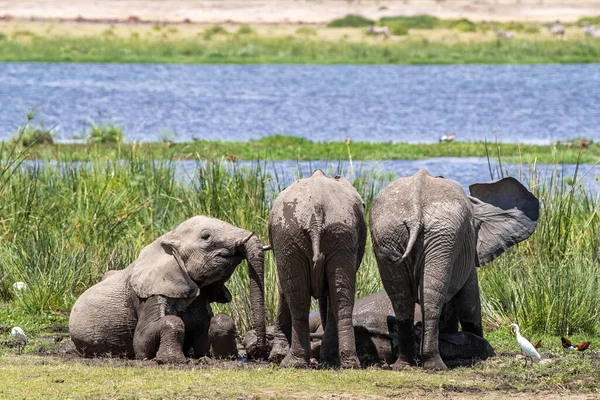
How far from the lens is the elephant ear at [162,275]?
9664 mm

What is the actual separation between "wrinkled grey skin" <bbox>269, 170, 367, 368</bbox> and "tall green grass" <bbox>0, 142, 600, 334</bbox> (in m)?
1.79

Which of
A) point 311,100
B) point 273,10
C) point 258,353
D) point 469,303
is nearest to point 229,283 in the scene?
point 258,353

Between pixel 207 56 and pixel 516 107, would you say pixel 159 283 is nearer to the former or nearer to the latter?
pixel 516 107

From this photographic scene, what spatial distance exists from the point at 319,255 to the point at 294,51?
51123mm

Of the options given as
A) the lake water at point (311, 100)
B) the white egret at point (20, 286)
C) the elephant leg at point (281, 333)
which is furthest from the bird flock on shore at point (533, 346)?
the lake water at point (311, 100)

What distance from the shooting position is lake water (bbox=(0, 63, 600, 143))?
33250mm

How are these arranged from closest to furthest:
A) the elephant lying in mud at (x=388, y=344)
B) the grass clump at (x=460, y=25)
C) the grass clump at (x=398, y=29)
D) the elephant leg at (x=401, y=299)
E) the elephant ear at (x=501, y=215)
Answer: the elephant leg at (x=401, y=299) < the elephant lying in mud at (x=388, y=344) < the elephant ear at (x=501, y=215) < the grass clump at (x=398, y=29) < the grass clump at (x=460, y=25)

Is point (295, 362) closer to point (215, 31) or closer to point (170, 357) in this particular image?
point (170, 357)

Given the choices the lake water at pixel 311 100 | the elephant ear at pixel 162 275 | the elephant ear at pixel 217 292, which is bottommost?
the lake water at pixel 311 100

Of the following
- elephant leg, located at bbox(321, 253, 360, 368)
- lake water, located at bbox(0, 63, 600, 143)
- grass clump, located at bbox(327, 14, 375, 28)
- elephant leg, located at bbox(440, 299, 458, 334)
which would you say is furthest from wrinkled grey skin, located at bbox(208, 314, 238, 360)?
grass clump, located at bbox(327, 14, 375, 28)

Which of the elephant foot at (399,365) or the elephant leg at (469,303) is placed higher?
the elephant leg at (469,303)

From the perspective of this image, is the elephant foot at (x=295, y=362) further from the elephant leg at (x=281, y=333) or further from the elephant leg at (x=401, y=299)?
the elephant leg at (x=401, y=299)

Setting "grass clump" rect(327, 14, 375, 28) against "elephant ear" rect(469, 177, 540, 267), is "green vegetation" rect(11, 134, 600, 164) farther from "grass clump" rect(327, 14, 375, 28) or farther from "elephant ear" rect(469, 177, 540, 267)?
"grass clump" rect(327, 14, 375, 28)

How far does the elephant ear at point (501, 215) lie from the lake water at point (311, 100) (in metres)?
14.6
